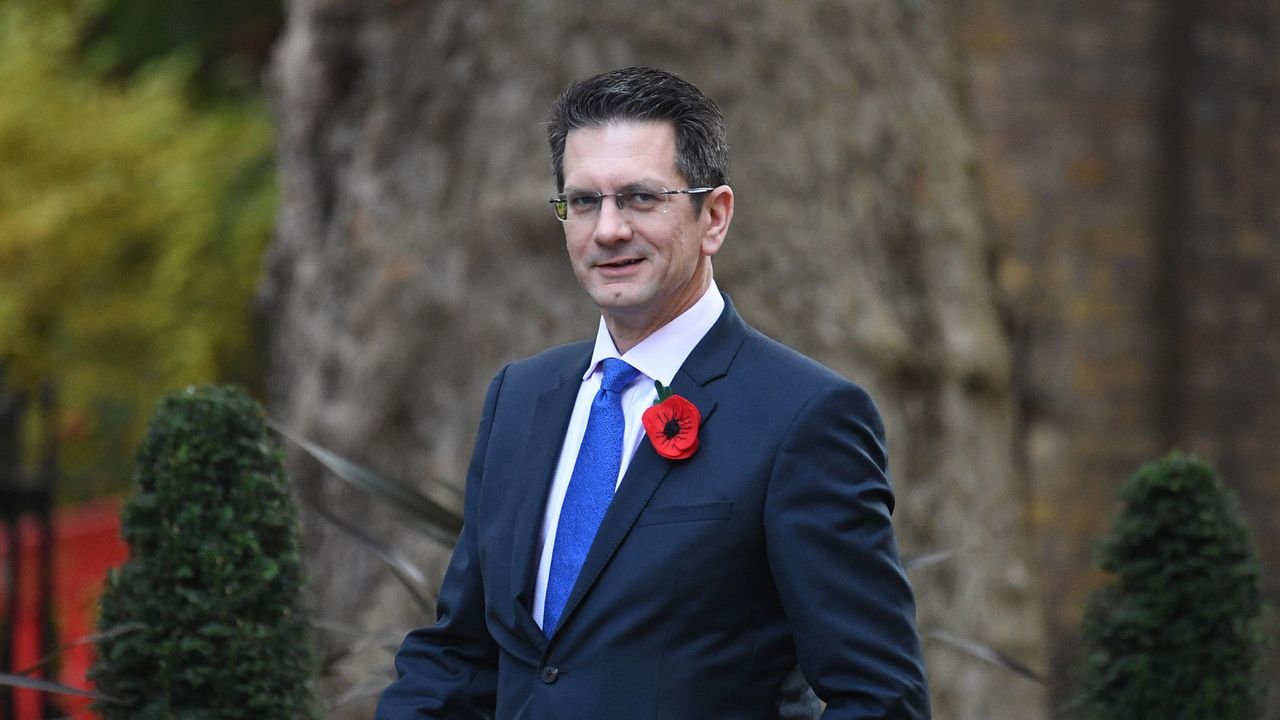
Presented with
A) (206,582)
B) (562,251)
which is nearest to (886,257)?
(562,251)

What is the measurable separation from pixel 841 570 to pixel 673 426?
28 centimetres

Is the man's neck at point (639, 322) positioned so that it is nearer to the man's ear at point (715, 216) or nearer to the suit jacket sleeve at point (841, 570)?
the man's ear at point (715, 216)

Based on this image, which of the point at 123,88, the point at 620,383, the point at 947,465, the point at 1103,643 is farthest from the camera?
the point at 123,88

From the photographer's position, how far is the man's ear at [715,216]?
7.09ft

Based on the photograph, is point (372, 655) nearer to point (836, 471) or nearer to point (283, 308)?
point (283, 308)

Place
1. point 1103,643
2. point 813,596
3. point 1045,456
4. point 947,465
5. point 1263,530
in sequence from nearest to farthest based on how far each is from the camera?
point 813,596 → point 1103,643 → point 947,465 → point 1045,456 → point 1263,530

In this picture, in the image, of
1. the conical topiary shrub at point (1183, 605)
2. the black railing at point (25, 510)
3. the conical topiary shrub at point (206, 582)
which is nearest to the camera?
the conical topiary shrub at point (206, 582)

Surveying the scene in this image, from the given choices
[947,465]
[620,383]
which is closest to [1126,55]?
[947,465]

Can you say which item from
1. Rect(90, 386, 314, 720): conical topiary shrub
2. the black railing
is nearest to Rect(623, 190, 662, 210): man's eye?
Rect(90, 386, 314, 720): conical topiary shrub

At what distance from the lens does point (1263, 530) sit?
7523 millimetres

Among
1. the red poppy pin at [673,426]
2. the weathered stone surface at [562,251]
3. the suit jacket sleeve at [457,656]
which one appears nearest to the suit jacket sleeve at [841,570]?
the red poppy pin at [673,426]

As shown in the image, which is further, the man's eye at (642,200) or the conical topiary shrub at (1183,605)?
the conical topiary shrub at (1183,605)

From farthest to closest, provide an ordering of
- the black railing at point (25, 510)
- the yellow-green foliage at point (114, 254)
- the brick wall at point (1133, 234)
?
the yellow-green foliage at point (114, 254)
the brick wall at point (1133, 234)
the black railing at point (25, 510)

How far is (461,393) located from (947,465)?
1.51 meters
